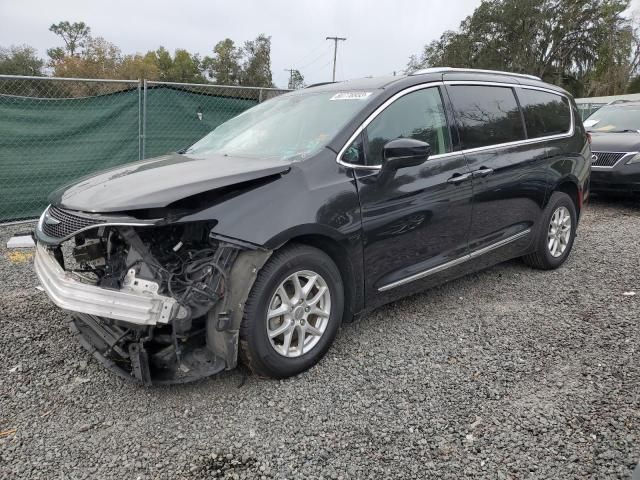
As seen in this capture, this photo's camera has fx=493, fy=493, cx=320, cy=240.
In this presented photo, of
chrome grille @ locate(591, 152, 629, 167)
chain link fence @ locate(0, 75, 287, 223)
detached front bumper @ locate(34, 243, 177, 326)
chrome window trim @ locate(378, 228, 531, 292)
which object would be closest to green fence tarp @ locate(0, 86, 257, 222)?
chain link fence @ locate(0, 75, 287, 223)

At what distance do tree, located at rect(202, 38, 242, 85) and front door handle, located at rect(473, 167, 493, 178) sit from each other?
69.4 m

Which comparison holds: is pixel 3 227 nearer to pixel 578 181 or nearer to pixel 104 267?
pixel 104 267

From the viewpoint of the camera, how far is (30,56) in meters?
49.6

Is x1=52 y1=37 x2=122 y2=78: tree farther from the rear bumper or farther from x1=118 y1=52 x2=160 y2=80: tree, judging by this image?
the rear bumper

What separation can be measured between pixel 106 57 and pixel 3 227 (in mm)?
64248

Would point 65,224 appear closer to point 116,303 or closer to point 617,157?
point 116,303

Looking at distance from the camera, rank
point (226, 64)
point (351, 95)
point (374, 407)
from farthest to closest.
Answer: point (226, 64)
point (351, 95)
point (374, 407)

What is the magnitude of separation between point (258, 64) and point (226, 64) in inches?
193

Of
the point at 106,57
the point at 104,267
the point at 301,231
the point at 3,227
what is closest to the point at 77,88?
the point at 3,227

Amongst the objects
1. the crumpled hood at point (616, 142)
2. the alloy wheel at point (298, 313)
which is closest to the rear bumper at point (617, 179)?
the crumpled hood at point (616, 142)

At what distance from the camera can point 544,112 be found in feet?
15.5

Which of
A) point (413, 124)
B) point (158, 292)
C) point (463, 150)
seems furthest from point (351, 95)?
point (158, 292)

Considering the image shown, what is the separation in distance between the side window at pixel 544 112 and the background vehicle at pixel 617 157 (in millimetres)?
3478

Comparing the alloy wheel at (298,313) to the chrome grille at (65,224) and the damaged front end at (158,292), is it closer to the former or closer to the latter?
the damaged front end at (158,292)
